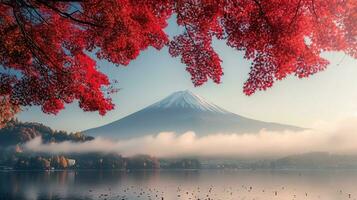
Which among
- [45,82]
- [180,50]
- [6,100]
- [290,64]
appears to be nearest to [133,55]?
[180,50]

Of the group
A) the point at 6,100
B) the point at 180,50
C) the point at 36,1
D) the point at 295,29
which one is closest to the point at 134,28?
the point at 180,50

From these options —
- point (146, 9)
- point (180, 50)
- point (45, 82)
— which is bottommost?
point (45, 82)

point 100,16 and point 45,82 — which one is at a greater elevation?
point 100,16

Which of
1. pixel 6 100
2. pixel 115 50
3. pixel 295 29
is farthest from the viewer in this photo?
pixel 6 100

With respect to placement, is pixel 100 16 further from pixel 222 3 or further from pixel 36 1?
pixel 222 3

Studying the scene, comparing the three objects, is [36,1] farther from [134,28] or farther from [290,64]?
[290,64]

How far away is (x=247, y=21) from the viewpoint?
31.4 feet

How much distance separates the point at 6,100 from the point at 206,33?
38.6 feet

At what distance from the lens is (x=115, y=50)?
35.3ft

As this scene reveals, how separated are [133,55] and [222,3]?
9.06 ft

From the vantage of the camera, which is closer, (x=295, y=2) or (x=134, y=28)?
(x=295, y=2)

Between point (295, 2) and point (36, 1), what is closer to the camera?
point (295, 2)

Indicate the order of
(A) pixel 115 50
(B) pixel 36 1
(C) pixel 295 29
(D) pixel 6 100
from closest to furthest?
(C) pixel 295 29 → (B) pixel 36 1 → (A) pixel 115 50 → (D) pixel 6 100

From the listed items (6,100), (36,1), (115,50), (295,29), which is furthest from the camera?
(6,100)
